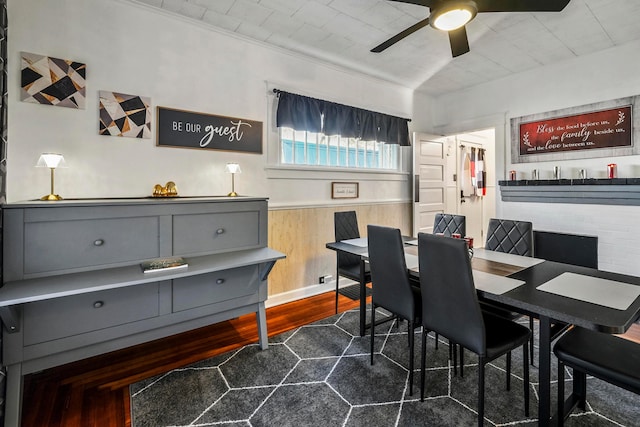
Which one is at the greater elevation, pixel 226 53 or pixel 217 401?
pixel 226 53

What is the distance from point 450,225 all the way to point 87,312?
3064mm

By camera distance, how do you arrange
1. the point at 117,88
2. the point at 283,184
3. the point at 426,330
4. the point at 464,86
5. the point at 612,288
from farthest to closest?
the point at 464,86, the point at 283,184, the point at 117,88, the point at 426,330, the point at 612,288

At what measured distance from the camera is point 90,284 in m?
1.66

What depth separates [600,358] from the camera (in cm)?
140

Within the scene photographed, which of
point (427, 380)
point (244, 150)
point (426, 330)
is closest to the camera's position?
point (426, 330)

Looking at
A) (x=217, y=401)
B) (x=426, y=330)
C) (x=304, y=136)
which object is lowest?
(x=217, y=401)

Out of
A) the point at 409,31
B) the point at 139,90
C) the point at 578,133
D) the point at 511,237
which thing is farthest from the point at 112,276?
the point at 578,133

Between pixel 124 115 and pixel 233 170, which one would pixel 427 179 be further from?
pixel 124 115

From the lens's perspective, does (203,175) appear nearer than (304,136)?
Yes

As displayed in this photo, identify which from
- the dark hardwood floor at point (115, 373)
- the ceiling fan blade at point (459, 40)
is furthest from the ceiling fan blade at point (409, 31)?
the dark hardwood floor at point (115, 373)

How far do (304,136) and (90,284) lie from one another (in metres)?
2.65

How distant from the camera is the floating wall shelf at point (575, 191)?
10.5ft

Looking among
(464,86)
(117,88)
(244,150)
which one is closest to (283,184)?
(244,150)

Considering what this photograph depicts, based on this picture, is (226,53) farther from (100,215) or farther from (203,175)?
(100,215)
